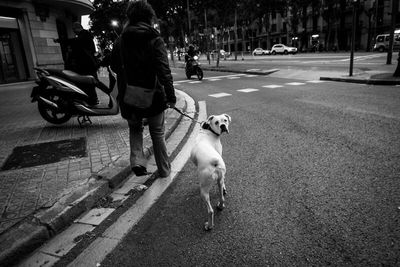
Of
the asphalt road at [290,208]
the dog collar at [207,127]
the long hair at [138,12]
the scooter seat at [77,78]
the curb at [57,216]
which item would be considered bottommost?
Answer: the asphalt road at [290,208]

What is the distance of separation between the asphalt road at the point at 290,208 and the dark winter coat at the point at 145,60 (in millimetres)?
1125

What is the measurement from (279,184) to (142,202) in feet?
5.11

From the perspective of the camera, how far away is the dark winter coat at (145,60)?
3.34 meters

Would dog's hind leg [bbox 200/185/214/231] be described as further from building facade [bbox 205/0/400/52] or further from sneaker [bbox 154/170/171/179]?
building facade [bbox 205/0/400/52]

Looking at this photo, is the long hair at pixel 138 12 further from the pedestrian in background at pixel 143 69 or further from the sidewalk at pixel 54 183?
the sidewalk at pixel 54 183

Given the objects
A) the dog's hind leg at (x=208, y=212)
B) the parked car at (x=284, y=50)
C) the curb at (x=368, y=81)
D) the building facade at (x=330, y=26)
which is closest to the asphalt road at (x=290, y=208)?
the dog's hind leg at (x=208, y=212)

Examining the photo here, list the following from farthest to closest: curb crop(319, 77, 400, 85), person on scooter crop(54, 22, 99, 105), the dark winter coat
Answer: curb crop(319, 77, 400, 85), person on scooter crop(54, 22, 99, 105), the dark winter coat

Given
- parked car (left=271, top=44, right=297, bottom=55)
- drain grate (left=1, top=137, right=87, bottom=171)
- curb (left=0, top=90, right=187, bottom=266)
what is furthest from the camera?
parked car (left=271, top=44, right=297, bottom=55)

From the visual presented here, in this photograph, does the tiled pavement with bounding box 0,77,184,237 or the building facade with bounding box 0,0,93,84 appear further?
the building facade with bounding box 0,0,93,84

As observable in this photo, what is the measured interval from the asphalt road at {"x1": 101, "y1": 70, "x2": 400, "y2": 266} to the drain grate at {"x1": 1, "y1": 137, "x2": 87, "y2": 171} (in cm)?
200

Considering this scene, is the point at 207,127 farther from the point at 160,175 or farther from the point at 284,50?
the point at 284,50

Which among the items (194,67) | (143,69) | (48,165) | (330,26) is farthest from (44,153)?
(330,26)

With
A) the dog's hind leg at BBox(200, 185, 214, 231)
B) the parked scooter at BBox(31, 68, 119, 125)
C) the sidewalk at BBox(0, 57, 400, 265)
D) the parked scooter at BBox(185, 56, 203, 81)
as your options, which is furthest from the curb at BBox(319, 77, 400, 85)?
the dog's hind leg at BBox(200, 185, 214, 231)

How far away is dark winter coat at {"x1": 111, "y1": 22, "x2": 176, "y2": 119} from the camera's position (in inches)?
131
